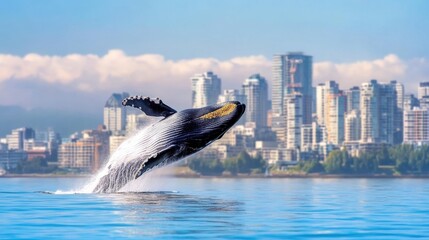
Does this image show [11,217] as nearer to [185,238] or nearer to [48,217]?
[48,217]

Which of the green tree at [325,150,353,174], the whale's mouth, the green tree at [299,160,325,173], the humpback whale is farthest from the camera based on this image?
the green tree at [299,160,325,173]

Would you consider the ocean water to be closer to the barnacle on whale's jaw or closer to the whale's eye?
the barnacle on whale's jaw

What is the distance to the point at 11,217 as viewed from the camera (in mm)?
24594

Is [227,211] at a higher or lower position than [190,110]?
lower

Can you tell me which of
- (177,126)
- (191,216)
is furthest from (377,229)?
(177,126)

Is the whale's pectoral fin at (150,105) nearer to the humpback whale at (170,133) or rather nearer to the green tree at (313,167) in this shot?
the humpback whale at (170,133)

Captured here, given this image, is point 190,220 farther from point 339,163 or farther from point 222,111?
point 339,163

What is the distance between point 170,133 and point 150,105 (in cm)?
74

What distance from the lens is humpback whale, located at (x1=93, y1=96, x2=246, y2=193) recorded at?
26500 mm

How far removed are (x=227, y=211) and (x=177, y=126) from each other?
2475 mm

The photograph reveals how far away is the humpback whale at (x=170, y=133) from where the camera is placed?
26.5 metres

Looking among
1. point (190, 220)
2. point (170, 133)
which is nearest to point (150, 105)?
point (170, 133)

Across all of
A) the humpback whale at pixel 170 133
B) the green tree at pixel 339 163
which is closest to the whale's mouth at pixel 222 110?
the humpback whale at pixel 170 133

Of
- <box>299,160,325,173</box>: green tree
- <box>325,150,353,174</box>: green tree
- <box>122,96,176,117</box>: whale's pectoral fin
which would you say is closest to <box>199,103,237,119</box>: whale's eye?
<box>122,96,176,117</box>: whale's pectoral fin
